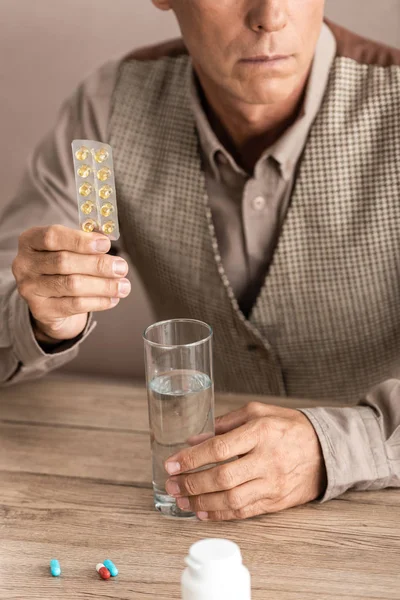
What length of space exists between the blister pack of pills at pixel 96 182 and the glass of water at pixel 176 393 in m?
0.16

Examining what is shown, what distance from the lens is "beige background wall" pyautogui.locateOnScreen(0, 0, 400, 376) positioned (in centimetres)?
196

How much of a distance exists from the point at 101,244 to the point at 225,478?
34 centimetres

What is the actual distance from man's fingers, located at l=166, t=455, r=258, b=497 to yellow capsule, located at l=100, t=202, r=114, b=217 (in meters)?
0.35

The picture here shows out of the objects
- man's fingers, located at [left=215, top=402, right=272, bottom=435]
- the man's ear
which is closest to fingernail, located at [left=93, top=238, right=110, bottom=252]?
man's fingers, located at [left=215, top=402, right=272, bottom=435]

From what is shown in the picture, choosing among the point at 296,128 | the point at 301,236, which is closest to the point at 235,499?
the point at 301,236

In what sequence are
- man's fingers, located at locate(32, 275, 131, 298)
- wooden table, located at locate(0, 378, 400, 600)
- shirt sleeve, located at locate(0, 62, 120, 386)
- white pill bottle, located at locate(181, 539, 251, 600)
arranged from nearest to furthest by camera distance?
white pill bottle, located at locate(181, 539, 251, 600)
wooden table, located at locate(0, 378, 400, 600)
man's fingers, located at locate(32, 275, 131, 298)
shirt sleeve, located at locate(0, 62, 120, 386)

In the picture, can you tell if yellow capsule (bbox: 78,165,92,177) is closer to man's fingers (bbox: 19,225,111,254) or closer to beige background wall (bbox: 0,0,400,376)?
man's fingers (bbox: 19,225,111,254)

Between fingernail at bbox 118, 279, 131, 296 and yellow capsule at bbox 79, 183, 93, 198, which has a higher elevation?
yellow capsule at bbox 79, 183, 93, 198

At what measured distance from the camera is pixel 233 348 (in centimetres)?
172

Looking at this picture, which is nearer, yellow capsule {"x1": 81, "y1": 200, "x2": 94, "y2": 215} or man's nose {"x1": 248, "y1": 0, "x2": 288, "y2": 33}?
yellow capsule {"x1": 81, "y1": 200, "x2": 94, "y2": 215}

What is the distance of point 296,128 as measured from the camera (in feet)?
5.06

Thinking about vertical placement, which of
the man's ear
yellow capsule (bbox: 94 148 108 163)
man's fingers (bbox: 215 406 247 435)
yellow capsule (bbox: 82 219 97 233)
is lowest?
man's fingers (bbox: 215 406 247 435)

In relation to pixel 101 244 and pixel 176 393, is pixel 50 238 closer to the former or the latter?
pixel 101 244

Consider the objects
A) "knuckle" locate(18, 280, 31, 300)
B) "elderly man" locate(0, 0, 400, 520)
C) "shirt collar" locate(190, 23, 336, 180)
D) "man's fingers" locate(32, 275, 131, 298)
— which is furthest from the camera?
"shirt collar" locate(190, 23, 336, 180)
